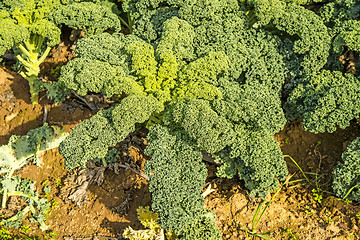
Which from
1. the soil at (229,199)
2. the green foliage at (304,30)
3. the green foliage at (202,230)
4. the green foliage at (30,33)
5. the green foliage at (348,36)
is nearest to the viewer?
the green foliage at (202,230)

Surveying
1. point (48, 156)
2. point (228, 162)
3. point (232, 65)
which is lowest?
point (48, 156)

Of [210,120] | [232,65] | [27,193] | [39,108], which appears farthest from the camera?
[39,108]

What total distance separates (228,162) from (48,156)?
3770 millimetres

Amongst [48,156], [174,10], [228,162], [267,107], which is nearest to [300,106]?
[267,107]

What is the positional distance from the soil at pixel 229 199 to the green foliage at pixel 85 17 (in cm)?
183

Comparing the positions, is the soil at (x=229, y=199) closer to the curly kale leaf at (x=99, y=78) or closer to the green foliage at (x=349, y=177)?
the green foliage at (x=349, y=177)

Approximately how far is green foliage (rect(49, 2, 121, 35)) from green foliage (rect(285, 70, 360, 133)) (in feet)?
13.3

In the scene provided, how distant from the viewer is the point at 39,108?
8320mm

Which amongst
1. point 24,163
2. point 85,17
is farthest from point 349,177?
point 24,163

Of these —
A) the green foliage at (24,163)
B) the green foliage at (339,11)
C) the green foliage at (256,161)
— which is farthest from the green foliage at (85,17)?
the green foliage at (339,11)

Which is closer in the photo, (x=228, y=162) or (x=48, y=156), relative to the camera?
(x=228, y=162)

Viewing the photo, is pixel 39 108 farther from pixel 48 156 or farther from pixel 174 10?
pixel 174 10

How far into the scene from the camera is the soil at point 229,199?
6.26m

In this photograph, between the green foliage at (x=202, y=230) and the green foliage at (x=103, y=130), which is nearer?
the green foliage at (x=202, y=230)
